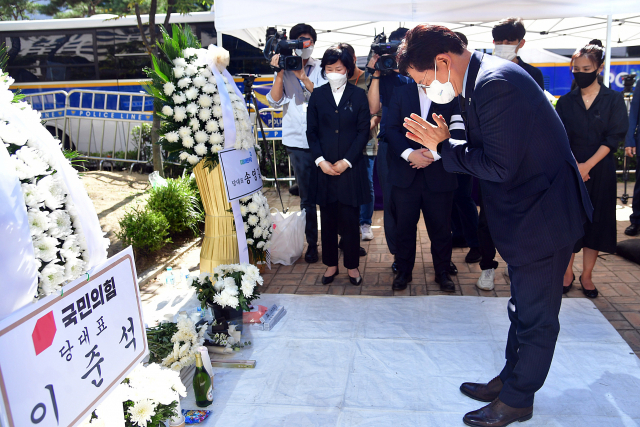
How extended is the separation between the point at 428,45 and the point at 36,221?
1.71m

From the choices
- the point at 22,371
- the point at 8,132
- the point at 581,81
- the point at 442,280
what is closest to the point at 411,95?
the point at 581,81

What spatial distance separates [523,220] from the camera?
2285mm

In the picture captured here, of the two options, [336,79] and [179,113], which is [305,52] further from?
[179,113]

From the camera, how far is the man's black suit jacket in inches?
153

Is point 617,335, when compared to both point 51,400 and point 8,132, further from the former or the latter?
point 8,132

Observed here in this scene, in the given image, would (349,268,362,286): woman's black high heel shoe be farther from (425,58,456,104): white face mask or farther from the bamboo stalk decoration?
(425,58,456,104): white face mask

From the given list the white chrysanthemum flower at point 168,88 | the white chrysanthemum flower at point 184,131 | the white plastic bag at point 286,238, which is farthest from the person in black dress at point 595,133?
the white chrysanthemum flower at point 168,88

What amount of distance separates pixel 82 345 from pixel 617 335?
3161 millimetres

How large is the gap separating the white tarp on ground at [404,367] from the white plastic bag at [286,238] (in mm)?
979

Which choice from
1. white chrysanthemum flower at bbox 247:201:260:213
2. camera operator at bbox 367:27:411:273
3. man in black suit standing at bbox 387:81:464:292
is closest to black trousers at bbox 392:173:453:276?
man in black suit standing at bbox 387:81:464:292

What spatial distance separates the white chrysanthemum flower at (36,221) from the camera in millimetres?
1561

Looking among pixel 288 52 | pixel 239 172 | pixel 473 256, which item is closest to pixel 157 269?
pixel 239 172

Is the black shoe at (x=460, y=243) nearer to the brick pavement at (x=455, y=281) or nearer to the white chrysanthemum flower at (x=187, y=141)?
the brick pavement at (x=455, y=281)

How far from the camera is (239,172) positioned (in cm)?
416
